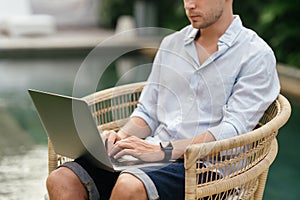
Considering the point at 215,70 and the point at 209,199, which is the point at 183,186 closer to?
the point at 209,199

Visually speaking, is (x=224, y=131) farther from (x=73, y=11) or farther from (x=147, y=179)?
(x=73, y=11)

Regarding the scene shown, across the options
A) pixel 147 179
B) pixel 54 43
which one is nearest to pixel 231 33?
pixel 147 179

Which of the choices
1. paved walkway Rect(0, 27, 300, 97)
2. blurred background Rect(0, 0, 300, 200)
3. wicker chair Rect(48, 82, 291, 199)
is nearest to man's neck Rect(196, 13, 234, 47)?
blurred background Rect(0, 0, 300, 200)

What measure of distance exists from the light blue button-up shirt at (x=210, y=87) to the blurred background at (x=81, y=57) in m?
0.11

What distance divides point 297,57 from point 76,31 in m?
5.22

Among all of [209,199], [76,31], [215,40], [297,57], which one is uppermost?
[215,40]

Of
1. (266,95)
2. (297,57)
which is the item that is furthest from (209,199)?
(297,57)

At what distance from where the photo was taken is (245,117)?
2.06 m

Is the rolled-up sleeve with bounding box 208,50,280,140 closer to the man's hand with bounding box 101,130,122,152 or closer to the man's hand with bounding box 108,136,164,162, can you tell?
the man's hand with bounding box 108,136,164,162

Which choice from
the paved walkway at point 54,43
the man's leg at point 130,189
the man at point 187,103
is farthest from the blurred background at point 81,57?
the man's leg at point 130,189

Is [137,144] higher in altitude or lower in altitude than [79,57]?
higher

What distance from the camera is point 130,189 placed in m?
1.82

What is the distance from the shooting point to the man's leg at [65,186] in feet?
6.52

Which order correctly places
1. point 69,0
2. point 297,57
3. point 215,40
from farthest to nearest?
point 69,0 < point 297,57 < point 215,40
